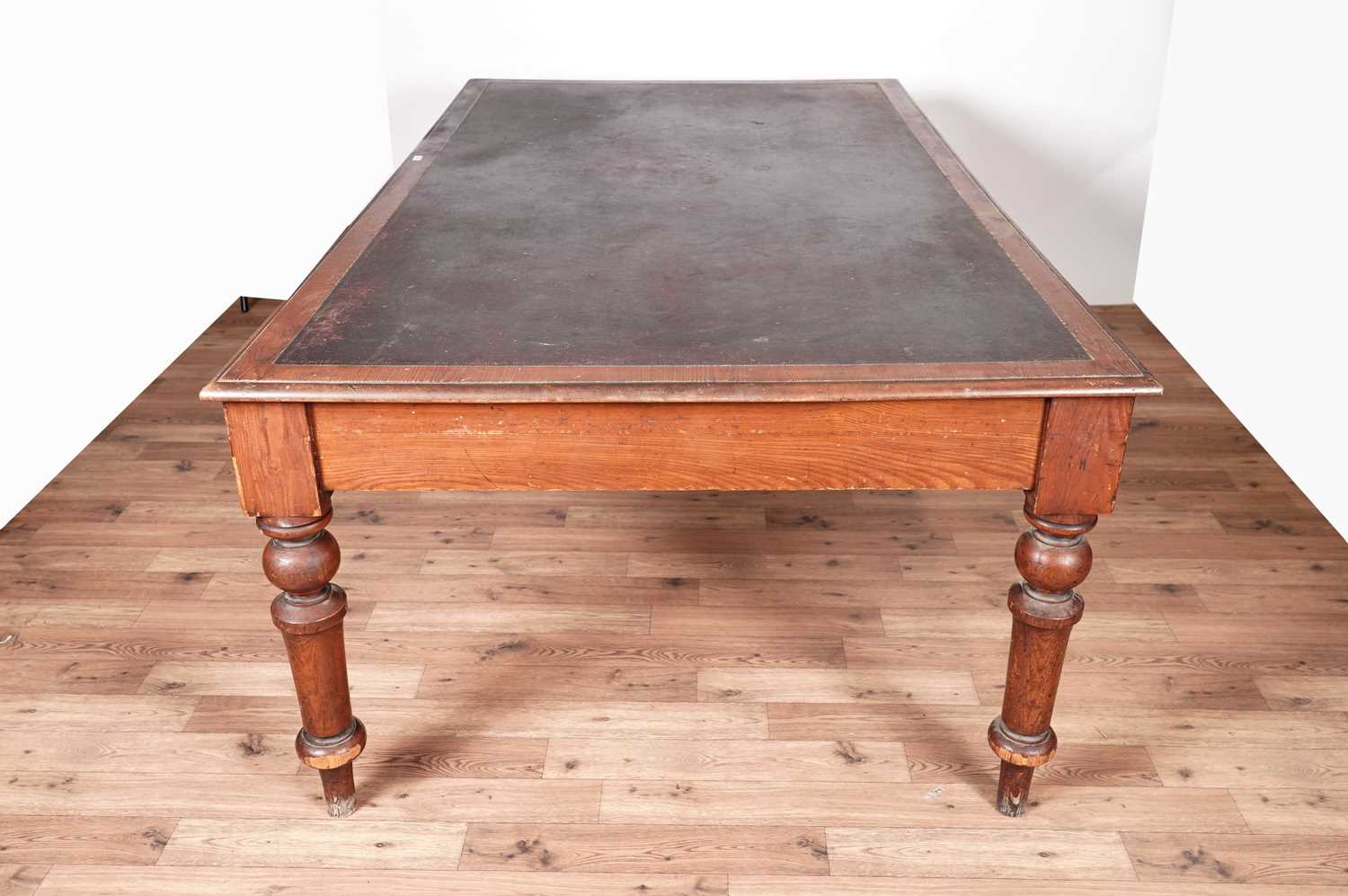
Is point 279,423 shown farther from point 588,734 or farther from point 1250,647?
point 1250,647

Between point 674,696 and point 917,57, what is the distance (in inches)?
97.6

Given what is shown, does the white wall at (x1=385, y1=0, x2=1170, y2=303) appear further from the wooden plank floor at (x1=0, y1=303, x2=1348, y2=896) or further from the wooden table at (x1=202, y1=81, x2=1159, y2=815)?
the wooden table at (x1=202, y1=81, x2=1159, y2=815)

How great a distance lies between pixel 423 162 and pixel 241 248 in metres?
1.70

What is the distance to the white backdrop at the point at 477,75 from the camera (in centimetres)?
374

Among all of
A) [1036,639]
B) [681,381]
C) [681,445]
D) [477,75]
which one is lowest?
[1036,639]

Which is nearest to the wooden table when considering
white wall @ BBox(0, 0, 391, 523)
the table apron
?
the table apron

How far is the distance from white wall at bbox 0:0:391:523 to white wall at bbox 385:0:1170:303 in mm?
257

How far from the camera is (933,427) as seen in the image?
5.50 ft

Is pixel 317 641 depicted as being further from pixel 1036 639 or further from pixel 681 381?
pixel 1036 639

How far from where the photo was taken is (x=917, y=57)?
394cm

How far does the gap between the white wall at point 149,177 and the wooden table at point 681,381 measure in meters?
1.22

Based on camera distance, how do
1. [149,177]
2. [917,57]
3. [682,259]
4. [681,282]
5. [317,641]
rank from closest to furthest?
[317,641]
[681,282]
[682,259]
[149,177]
[917,57]

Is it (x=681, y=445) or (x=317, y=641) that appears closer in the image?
(x=681, y=445)

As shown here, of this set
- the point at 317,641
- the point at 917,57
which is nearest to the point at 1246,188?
the point at 917,57
